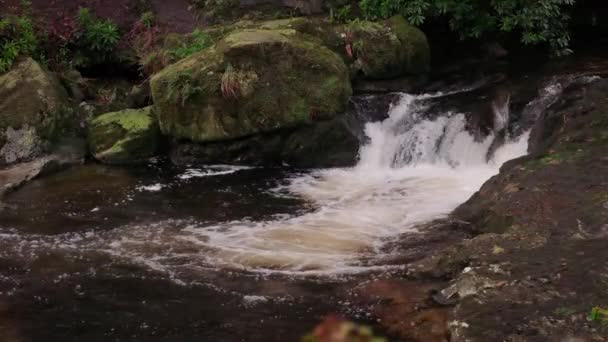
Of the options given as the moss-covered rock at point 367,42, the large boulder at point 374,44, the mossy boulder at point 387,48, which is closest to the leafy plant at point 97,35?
the moss-covered rock at point 367,42

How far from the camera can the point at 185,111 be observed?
11.9m

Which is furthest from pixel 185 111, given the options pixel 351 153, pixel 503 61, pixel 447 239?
pixel 503 61

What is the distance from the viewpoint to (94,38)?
15.2m

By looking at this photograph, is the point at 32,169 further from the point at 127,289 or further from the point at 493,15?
the point at 493,15

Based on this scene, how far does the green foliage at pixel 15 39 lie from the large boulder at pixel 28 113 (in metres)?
0.85

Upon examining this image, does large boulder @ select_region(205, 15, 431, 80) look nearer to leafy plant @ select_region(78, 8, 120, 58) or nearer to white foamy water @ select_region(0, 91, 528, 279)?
white foamy water @ select_region(0, 91, 528, 279)

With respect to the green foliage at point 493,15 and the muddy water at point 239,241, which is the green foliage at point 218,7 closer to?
the green foliage at point 493,15

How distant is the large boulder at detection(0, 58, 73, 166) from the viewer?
483 inches

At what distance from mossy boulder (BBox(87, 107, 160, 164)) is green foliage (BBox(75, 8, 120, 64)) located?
304cm

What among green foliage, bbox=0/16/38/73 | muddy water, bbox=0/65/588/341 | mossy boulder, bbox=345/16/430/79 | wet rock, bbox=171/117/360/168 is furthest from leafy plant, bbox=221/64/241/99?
green foliage, bbox=0/16/38/73

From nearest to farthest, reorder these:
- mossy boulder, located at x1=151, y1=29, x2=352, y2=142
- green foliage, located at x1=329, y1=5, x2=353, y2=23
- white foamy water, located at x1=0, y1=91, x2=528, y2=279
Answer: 1. white foamy water, located at x1=0, y1=91, x2=528, y2=279
2. mossy boulder, located at x1=151, y1=29, x2=352, y2=142
3. green foliage, located at x1=329, y1=5, x2=353, y2=23

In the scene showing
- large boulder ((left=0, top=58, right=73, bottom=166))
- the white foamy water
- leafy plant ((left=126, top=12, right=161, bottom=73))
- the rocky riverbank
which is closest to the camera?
the rocky riverbank

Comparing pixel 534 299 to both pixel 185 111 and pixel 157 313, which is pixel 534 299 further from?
pixel 185 111

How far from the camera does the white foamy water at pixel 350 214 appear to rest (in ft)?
25.6
